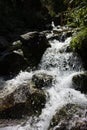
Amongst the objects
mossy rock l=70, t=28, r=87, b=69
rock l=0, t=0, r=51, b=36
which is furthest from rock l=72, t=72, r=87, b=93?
rock l=0, t=0, r=51, b=36

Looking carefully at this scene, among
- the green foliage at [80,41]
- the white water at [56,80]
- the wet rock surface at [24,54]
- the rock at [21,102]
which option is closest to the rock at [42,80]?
the white water at [56,80]

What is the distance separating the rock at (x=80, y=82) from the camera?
11.3 m

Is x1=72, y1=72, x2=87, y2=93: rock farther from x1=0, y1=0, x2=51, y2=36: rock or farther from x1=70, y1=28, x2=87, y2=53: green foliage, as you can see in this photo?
x1=0, y1=0, x2=51, y2=36: rock

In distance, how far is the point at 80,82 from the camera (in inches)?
450

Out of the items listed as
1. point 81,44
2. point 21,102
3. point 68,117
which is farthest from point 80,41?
point 68,117

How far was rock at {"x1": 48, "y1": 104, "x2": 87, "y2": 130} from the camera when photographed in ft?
26.9

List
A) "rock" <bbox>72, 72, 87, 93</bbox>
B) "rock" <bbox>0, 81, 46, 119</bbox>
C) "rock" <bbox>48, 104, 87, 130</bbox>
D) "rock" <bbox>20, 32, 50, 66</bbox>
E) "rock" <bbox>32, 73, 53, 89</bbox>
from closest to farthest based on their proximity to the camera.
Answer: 1. "rock" <bbox>48, 104, 87, 130</bbox>
2. "rock" <bbox>0, 81, 46, 119</bbox>
3. "rock" <bbox>72, 72, 87, 93</bbox>
4. "rock" <bbox>32, 73, 53, 89</bbox>
5. "rock" <bbox>20, 32, 50, 66</bbox>

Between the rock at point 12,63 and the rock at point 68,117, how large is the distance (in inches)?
253

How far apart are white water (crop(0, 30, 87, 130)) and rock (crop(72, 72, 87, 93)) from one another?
0.81 ft

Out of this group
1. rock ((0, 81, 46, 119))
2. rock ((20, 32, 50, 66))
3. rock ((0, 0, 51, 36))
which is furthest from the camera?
rock ((0, 0, 51, 36))

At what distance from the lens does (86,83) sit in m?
11.3

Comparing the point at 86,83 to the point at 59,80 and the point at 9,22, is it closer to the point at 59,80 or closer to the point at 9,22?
the point at 59,80

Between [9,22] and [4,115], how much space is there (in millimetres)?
15654

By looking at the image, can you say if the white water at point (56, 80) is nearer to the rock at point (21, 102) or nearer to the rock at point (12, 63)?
the rock at point (21, 102)
